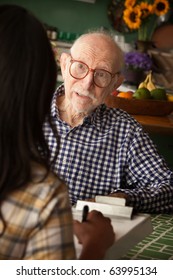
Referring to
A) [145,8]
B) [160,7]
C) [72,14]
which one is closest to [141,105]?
[145,8]

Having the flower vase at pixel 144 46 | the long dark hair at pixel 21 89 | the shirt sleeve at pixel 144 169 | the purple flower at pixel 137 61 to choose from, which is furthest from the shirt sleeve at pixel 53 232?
the flower vase at pixel 144 46

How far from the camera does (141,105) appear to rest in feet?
8.11

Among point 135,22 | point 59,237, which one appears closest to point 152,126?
point 59,237

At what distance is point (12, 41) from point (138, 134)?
1011mm

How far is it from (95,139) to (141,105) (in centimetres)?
81

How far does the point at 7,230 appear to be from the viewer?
748mm

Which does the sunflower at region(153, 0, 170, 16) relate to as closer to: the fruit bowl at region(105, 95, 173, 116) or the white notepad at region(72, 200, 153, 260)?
the fruit bowl at region(105, 95, 173, 116)

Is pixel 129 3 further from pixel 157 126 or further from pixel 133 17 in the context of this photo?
pixel 157 126

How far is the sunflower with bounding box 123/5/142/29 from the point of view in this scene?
4117 millimetres

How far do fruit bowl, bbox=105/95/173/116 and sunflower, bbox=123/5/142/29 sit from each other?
172cm

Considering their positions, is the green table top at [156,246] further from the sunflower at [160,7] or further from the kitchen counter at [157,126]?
the sunflower at [160,7]

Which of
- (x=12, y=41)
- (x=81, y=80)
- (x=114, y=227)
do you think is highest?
(x=12, y=41)

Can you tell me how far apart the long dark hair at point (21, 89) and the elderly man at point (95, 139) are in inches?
35.5
